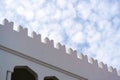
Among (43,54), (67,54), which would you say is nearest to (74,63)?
(67,54)

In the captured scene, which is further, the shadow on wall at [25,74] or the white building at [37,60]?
the shadow on wall at [25,74]

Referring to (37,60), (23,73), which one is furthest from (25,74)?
(37,60)

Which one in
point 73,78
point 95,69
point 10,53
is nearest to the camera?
point 10,53

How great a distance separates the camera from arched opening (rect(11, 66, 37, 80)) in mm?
11807

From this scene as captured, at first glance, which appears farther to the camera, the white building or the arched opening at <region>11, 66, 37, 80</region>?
the arched opening at <region>11, 66, 37, 80</region>

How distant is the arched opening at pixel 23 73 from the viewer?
1181cm

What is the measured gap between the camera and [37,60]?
11906 millimetres

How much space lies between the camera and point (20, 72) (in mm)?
12758

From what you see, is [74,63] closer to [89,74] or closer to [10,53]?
[89,74]

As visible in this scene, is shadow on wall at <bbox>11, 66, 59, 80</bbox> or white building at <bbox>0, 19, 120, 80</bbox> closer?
white building at <bbox>0, 19, 120, 80</bbox>

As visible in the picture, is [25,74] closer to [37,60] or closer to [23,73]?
[23,73]

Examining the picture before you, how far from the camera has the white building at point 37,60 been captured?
1113 cm

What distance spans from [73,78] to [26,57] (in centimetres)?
247

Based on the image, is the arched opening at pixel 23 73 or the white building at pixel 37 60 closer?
the white building at pixel 37 60
